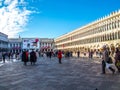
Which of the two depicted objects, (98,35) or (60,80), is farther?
(98,35)

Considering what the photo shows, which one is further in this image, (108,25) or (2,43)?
(2,43)

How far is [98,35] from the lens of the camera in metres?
88.8

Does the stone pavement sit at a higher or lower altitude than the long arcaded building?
lower

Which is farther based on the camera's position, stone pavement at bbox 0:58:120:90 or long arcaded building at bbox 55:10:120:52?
long arcaded building at bbox 55:10:120:52

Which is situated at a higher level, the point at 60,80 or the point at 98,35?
the point at 98,35

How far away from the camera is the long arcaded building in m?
73.5

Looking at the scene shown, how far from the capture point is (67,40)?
137125 millimetres

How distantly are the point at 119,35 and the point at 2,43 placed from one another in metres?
87.5

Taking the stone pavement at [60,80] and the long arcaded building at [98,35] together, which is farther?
the long arcaded building at [98,35]

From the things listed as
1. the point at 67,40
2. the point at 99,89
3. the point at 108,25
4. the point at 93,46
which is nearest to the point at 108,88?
the point at 99,89

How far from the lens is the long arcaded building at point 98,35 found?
73.5 metres

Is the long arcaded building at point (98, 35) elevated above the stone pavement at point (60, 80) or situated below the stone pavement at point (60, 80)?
above

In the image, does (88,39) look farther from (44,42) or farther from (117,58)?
(117,58)

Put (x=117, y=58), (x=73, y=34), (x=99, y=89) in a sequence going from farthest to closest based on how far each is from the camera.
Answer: (x=73, y=34), (x=117, y=58), (x=99, y=89)
